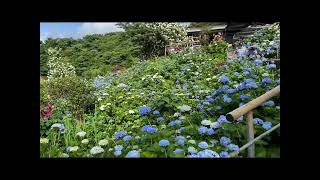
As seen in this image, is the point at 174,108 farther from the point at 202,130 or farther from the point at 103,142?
the point at 103,142

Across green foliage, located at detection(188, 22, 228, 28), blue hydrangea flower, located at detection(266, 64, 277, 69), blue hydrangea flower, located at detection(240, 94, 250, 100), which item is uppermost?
green foliage, located at detection(188, 22, 228, 28)

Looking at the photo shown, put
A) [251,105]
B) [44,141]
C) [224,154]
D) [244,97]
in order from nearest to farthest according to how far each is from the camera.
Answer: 1. [251,105]
2. [224,154]
3. [44,141]
4. [244,97]

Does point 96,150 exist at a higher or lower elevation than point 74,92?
lower

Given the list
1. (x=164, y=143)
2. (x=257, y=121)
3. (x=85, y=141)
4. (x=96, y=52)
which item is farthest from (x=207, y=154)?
(x=96, y=52)

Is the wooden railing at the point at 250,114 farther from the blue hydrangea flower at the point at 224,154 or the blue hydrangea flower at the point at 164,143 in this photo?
the blue hydrangea flower at the point at 164,143

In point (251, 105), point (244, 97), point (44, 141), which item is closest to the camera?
point (251, 105)

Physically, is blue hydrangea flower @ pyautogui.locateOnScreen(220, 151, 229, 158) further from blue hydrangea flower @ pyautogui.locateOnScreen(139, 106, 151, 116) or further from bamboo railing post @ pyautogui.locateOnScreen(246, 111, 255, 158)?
blue hydrangea flower @ pyautogui.locateOnScreen(139, 106, 151, 116)

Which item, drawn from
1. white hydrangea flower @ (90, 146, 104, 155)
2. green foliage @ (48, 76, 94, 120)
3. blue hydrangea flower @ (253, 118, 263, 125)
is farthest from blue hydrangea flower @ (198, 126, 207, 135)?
green foliage @ (48, 76, 94, 120)

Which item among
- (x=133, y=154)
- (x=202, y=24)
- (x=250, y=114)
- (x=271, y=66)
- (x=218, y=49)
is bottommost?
(x=133, y=154)
